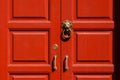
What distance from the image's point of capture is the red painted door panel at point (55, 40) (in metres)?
4.09

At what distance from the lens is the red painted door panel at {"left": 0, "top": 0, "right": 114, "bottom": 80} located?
4.09 meters

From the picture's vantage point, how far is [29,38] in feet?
13.5

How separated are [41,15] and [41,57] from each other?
1.54 feet

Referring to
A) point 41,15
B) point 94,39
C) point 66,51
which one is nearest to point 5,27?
point 41,15

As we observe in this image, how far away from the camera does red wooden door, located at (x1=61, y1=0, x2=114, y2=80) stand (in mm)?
4082

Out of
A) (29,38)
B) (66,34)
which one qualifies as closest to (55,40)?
(66,34)

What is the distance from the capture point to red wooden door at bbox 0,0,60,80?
409cm

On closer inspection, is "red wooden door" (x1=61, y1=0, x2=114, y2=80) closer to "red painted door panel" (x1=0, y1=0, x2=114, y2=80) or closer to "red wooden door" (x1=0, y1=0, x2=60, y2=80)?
"red painted door panel" (x1=0, y1=0, x2=114, y2=80)

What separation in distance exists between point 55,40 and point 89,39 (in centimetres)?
38

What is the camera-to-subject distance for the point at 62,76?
4.12 meters

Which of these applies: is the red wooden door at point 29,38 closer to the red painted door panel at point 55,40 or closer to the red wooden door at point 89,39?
the red painted door panel at point 55,40

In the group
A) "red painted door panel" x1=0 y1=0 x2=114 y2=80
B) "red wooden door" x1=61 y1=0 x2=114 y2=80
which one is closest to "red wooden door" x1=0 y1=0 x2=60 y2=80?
"red painted door panel" x1=0 y1=0 x2=114 y2=80

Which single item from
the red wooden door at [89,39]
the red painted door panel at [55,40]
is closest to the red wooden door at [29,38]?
the red painted door panel at [55,40]

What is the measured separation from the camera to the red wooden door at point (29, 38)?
409 centimetres
